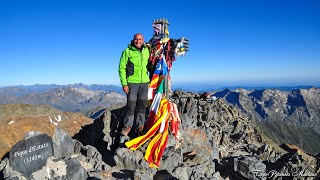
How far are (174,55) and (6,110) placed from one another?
205ft

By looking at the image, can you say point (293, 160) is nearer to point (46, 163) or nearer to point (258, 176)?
point (258, 176)

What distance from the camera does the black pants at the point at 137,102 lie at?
16203 mm

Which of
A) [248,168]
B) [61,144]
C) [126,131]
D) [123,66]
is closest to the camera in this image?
[61,144]

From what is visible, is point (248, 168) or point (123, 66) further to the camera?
point (123, 66)

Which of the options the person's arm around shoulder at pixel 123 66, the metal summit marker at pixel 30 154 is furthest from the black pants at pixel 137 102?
the metal summit marker at pixel 30 154

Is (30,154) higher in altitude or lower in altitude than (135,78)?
lower

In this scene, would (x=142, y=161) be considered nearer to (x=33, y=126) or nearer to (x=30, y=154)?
(x=30, y=154)

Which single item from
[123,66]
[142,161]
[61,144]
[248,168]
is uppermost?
[123,66]

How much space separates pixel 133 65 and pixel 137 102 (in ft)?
7.09

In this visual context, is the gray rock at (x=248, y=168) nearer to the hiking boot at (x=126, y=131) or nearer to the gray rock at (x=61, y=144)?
the hiking boot at (x=126, y=131)

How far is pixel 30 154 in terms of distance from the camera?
1159 centimetres

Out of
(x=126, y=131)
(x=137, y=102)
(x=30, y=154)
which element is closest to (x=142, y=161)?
(x=126, y=131)

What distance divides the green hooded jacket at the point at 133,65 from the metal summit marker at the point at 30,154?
5083 millimetres

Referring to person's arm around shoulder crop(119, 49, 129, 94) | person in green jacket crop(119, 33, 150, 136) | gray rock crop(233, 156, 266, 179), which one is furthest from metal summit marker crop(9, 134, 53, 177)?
gray rock crop(233, 156, 266, 179)
